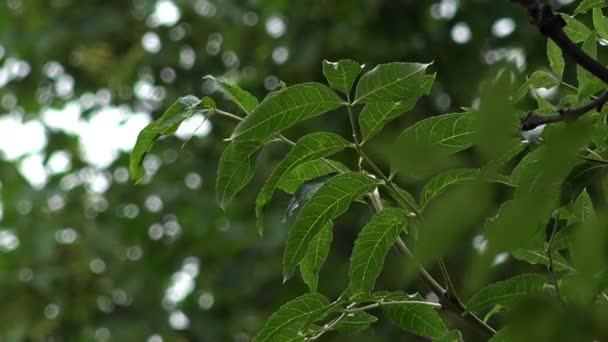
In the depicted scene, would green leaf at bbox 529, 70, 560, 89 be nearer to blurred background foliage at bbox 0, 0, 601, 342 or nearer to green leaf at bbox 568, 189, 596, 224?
green leaf at bbox 568, 189, 596, 224

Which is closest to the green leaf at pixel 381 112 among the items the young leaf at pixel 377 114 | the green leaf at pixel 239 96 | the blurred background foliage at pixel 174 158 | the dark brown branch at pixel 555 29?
the young leaf at pixel 377 114

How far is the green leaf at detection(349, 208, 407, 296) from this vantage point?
823 millimetres

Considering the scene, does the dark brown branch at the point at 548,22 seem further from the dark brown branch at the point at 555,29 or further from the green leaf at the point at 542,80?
the green leaf at the point at 542,80

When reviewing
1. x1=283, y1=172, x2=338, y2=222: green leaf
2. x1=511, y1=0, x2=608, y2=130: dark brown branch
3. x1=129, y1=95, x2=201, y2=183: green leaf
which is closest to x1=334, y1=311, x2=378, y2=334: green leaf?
x1=283, y1=172, x2=338, y2=222: green leaf

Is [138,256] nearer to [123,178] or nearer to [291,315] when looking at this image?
[123,178]

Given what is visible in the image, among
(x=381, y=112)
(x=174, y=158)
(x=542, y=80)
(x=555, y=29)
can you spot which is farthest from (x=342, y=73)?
(x=174, y=158)

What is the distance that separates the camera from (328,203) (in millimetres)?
822

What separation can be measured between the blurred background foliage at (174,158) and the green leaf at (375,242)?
2160mm

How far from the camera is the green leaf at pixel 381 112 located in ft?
2.71

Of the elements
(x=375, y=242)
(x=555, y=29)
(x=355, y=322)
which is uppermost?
(x=555, y=29)

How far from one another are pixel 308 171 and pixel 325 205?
0.11m

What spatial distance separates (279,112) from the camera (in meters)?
0.81

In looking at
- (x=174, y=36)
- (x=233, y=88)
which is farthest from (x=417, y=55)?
(x=233, y=88)

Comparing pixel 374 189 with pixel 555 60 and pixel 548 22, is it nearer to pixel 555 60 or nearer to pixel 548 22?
pixel 555 60
